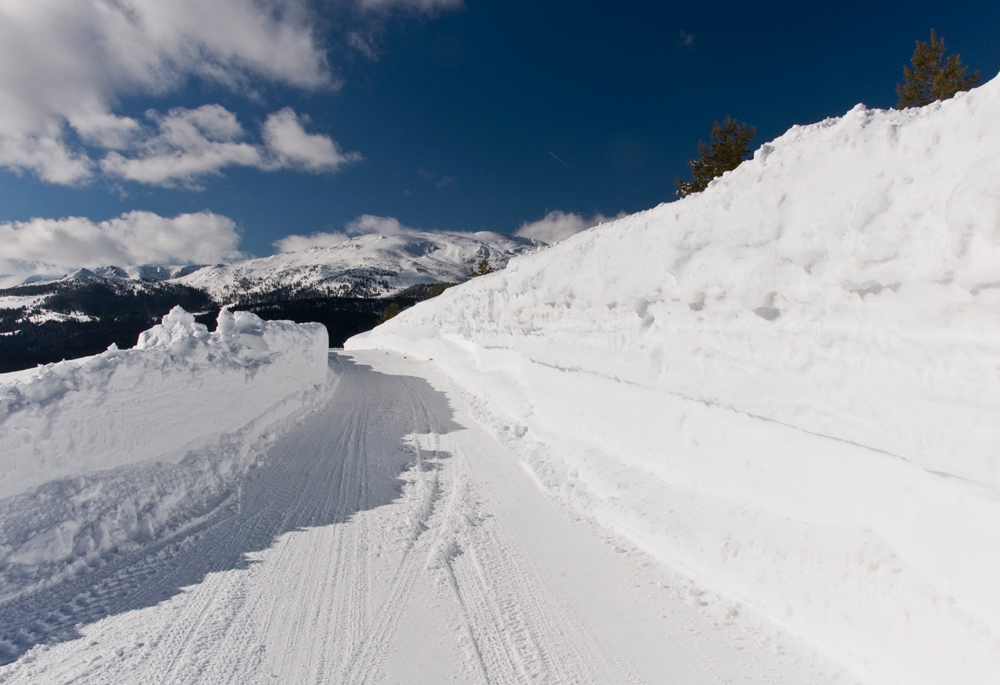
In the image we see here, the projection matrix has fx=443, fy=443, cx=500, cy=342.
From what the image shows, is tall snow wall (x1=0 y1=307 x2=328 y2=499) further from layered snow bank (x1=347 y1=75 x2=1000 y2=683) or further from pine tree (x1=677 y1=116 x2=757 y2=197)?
pine tree (x1=677 y1=116 x2=757 y2=197)

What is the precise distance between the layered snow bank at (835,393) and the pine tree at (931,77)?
969 inches

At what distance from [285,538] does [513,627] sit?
123 inches

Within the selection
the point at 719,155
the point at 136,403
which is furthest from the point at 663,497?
the point at 719,155

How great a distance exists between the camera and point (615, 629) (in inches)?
158

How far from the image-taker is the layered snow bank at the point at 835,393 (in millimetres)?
3025

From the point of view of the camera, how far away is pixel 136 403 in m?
6.46

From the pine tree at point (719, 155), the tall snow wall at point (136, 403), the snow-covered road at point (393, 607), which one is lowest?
the snow-covered road at point (393, 607)

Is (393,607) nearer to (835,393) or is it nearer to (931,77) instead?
(835,393)

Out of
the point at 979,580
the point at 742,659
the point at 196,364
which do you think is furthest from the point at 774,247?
the point at 196,364

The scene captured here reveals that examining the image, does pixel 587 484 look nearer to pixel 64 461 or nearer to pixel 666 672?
pixel 666 672

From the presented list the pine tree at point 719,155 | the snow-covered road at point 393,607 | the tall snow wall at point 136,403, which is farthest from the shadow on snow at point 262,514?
the pine tree at point 719,155

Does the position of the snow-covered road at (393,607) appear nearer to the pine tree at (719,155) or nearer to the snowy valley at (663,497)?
the snowy valley at (663,497)

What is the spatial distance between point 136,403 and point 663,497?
7.49 metres

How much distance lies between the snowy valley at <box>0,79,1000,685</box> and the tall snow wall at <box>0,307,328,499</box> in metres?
0.04
